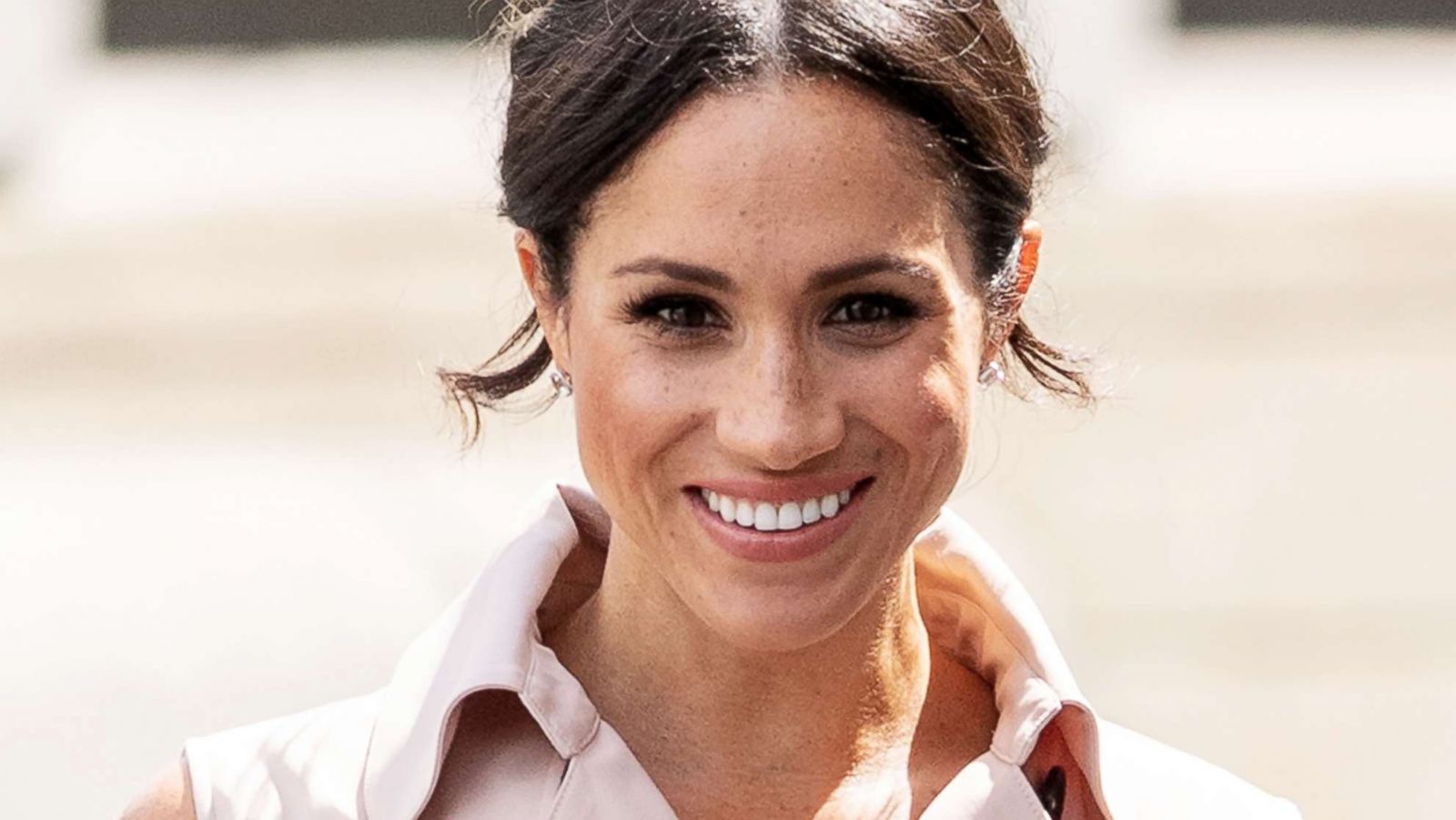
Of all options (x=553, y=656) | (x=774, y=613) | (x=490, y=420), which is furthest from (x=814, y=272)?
(x=490, y=420)

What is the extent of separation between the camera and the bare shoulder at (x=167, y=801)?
2359 millimetres

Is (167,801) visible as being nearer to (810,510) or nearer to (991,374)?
(810,510)

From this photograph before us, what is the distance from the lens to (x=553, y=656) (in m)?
2.39

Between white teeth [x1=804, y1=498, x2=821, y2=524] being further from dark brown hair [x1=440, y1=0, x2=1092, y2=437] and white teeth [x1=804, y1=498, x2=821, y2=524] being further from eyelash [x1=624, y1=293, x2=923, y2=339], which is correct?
dark brown hair [x1=440, y1=0, x2=1092, y2=437]

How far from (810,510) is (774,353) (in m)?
0.16

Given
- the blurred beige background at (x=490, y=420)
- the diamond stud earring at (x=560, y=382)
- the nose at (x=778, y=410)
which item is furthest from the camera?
the blurred beige background at (x=490, y=420)

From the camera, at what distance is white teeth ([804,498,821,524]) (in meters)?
2.29

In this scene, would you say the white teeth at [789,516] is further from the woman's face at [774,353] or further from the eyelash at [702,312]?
the eyelash at [702,312]

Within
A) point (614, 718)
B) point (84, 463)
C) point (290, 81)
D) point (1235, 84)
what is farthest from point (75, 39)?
point (614, 718)

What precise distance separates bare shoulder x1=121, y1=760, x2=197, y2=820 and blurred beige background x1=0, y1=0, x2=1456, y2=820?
307 cm

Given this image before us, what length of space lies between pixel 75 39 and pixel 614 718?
19.8 feet

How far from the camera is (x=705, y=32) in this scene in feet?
7.50

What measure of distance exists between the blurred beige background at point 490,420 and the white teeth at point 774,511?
3.04 m

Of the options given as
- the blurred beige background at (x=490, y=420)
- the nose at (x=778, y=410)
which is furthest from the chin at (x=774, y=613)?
the blurred beige background at (x=490, y=420)
